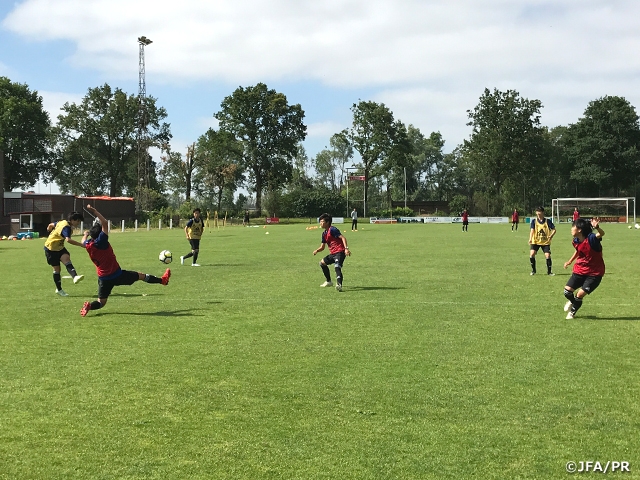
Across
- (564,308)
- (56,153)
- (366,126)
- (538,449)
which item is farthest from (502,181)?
(538,449)

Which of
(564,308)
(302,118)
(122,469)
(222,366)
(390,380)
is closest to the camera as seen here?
(122,469)

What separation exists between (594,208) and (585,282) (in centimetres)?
7521

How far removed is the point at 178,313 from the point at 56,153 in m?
92.6

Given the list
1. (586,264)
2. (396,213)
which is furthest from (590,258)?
(396,213)

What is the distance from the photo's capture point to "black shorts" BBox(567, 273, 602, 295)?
35.6 feet

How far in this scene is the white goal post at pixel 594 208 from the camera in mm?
77137

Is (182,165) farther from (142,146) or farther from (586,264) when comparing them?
(586,264)

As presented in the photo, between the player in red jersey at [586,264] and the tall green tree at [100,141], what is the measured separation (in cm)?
9139

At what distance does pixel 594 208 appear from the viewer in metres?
79.9

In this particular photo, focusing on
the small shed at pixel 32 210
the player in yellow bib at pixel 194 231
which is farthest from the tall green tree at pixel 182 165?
the player in yellow bib at pixel 194 231

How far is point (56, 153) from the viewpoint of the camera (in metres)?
95.8

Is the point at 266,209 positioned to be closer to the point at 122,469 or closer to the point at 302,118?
the point at 302,118

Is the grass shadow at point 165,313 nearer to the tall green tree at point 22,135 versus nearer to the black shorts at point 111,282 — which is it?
the black shorts at point 111,282

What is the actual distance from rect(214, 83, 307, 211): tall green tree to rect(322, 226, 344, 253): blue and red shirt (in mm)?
82484
